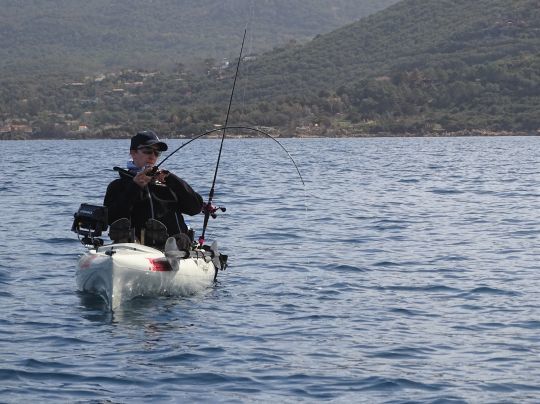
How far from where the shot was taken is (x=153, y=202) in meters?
13.7

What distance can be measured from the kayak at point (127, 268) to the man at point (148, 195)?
28 centimetres

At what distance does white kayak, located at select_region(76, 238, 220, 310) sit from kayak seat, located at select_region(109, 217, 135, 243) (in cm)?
22

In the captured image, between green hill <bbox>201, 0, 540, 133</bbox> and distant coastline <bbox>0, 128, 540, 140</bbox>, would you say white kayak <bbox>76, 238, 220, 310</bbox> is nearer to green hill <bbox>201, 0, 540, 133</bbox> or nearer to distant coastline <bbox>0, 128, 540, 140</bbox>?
distant coastline <bbox>0, 128, 540, 140</bbox>

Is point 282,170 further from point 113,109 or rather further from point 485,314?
point 113,109

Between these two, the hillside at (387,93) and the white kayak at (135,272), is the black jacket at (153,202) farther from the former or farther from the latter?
the hillside at (387,93)

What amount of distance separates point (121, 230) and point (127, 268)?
2.43 feet

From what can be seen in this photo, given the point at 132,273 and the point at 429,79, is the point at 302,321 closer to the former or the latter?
the point at 132,273

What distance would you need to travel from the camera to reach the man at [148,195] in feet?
43.3

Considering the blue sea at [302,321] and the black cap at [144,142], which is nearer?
the blue sea at [302,321]

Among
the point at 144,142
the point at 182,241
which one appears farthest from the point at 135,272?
the point at 144,142

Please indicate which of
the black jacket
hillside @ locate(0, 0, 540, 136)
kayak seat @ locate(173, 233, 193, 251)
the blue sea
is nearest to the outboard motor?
the black jacket

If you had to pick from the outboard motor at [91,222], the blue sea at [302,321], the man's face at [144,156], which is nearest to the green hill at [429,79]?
the blue sea at [302,321]

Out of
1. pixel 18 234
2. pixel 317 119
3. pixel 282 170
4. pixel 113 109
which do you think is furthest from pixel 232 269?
pixel 113 109

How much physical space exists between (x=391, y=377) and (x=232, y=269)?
6.93m
